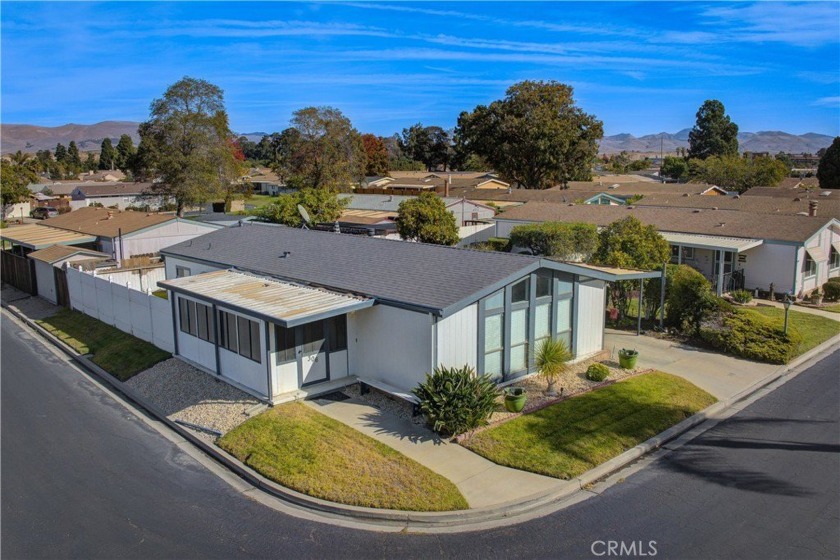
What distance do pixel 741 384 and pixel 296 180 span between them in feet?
127

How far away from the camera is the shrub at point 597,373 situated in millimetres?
17000

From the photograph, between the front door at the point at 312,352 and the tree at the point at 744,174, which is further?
the tree at the point at 744,174

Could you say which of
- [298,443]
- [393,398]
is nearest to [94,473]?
[298,443]

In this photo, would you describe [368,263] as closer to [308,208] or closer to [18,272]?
[308,208]

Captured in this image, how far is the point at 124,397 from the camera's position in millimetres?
17188

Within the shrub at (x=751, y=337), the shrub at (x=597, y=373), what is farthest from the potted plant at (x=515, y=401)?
the shrub at (x=751, y=337)

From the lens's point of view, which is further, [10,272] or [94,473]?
[10,272]

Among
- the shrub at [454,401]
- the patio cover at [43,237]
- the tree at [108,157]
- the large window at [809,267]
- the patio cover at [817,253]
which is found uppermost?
the tree at [108,157]

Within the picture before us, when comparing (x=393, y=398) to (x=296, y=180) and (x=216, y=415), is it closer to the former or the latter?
(x=216, y=415)

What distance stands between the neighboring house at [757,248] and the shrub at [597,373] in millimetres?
14397

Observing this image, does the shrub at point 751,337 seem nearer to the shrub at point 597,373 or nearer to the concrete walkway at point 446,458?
the shrub at point 597,373

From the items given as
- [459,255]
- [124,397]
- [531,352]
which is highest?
[459,255]

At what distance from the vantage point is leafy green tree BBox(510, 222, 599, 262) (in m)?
31.8

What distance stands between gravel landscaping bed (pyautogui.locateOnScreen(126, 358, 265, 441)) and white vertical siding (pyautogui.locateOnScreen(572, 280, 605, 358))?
878 cm
